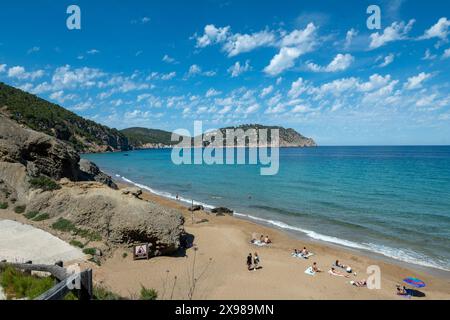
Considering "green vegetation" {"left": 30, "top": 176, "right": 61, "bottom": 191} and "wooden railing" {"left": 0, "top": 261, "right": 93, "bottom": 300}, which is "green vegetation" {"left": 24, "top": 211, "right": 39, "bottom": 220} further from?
"wooden railing" {"left": 0, "top": 261, "right": 93, "bottom": 300}

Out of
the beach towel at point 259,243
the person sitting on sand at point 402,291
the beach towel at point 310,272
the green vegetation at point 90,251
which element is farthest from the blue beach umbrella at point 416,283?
Answer: the green vegetation at point 90,251

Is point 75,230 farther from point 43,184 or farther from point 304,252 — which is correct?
point 304,252

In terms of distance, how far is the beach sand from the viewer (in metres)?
14.3

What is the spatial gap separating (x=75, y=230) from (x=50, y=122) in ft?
417

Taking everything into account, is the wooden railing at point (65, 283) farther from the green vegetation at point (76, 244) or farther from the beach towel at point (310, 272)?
the beach towel at point (310, 272)

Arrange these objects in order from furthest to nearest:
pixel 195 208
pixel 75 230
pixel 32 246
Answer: pixel 195 208 → pixel 75 230 → pixel 32 246

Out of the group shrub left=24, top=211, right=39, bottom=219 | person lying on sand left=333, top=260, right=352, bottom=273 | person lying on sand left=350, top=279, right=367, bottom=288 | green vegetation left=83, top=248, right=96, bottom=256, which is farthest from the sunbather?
shrub left=24, top=211, right=39, bottom=219

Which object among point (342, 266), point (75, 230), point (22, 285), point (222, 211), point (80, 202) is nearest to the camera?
point (22, 285)

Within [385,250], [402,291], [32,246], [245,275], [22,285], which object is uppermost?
[22,285]

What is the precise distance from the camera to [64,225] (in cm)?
1739

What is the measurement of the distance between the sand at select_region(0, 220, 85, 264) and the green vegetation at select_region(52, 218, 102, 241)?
0.93 m

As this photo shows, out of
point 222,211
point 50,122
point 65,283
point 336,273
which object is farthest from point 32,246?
point 50,122

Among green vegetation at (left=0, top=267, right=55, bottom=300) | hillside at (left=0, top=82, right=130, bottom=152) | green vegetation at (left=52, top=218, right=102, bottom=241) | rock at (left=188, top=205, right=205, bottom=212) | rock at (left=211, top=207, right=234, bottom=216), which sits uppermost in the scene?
hillside at (left=0, top=82, right=130, bottom=152)
